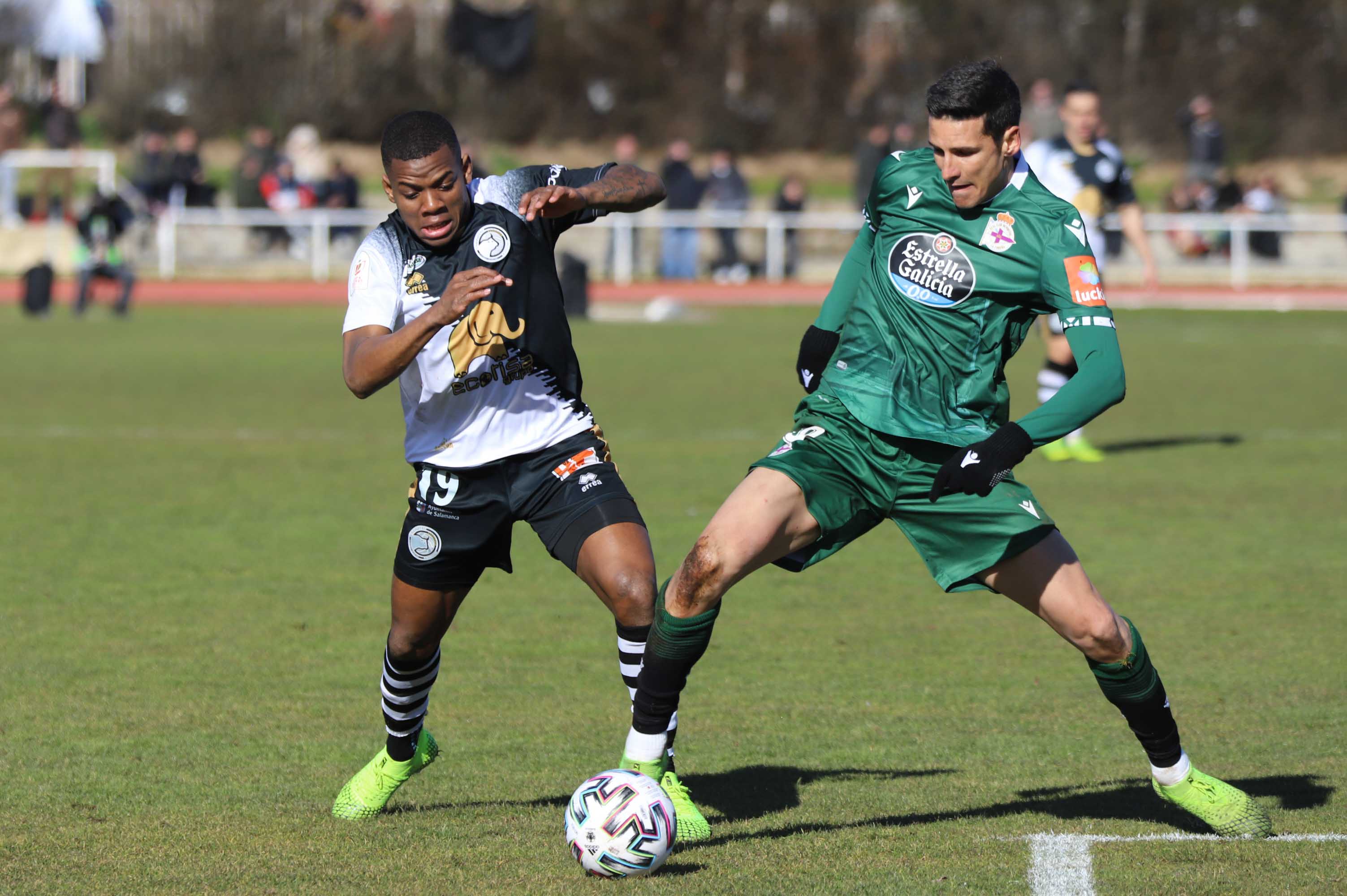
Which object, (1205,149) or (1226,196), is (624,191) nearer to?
(1226,196)

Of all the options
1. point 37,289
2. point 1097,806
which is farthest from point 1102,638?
point 37,289

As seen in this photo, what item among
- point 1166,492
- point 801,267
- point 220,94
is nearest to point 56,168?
point 220,94

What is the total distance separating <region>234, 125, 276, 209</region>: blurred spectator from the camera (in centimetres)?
3195

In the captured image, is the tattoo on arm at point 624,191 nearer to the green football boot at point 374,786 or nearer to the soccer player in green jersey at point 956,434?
the soccer player in green jersey at point 956,434

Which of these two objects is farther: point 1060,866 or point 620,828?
point 1060,866

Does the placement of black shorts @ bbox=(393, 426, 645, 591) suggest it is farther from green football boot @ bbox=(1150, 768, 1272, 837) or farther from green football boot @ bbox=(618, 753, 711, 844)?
green football boot @ bbox=(1150, 768, 1272, 837)

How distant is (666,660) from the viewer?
474 centimetres

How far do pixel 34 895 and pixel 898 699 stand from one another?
10.3 feet

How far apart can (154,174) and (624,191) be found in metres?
28.8

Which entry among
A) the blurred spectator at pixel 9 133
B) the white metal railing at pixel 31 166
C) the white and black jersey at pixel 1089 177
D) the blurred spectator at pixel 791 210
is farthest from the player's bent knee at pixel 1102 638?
the blurred spectator at pixel 9 133

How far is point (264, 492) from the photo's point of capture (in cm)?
1109

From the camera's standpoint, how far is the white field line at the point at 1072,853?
439 centimetres

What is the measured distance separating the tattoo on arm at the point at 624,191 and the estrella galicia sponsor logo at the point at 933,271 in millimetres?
761

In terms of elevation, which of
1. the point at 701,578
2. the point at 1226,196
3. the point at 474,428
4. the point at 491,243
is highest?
the point at 1226,196
